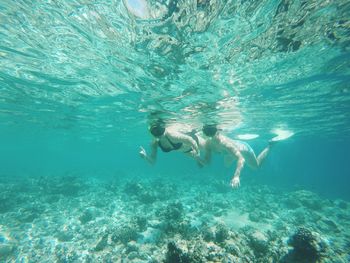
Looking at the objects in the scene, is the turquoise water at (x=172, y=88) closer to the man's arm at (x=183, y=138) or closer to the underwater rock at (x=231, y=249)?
the underwater rock at (x=231, y=249)

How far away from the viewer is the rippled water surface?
24.0ft

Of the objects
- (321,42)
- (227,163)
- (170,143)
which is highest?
(321,42)

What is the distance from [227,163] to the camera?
1630 cm

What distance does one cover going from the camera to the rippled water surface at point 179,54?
731cm

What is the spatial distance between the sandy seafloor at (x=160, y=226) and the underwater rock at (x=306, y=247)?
0.03 metres

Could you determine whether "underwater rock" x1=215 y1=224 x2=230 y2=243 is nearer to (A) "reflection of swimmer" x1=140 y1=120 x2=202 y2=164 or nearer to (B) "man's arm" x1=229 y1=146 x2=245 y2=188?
(B) "man's arm" x1=229 y1=146 x2=245 y2=188

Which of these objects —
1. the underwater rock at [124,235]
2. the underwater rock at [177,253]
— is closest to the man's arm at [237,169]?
the underwater rock at [177,253]

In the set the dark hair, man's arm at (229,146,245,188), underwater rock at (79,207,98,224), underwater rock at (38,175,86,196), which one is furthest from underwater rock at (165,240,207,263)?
underwater rock at (38,175,86,196)

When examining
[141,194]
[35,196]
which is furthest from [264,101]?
[35,196]

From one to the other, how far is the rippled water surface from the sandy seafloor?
7.23 m

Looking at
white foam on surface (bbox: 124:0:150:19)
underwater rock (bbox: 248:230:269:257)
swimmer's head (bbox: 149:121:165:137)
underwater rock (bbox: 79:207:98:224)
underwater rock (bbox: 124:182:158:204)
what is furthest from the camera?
underwater rock (bbox: 124:182:158:204)

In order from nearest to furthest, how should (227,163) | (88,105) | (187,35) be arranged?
1. (187,35)
2. (227,163)
3. (88,105)

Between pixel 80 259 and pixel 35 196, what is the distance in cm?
1296

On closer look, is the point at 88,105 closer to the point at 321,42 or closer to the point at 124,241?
the point at 124,241
